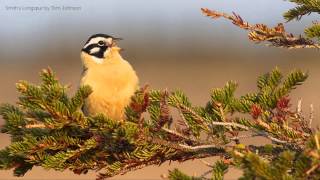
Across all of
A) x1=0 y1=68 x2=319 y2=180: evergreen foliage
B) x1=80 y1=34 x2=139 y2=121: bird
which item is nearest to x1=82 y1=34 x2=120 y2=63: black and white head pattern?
x1=80 y1=34 x2=139 y2=121: bird

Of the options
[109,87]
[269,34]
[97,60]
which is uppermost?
[269,34]

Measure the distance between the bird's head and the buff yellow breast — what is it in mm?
130

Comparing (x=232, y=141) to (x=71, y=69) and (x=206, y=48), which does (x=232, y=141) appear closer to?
(x=71, y=69)

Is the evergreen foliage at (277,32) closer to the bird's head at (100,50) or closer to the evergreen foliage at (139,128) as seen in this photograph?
the evergreen foliage at (139,128)

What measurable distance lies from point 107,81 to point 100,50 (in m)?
0.77

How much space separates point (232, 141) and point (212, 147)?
11cm

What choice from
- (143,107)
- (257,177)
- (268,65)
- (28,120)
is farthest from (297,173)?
(268,65)

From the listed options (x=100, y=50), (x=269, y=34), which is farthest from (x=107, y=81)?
(x=269, y=34)

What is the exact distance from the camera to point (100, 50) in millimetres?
5859

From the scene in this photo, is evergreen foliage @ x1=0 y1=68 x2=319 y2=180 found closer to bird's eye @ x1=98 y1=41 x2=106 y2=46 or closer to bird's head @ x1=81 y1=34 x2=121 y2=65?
bird's head @ x1=81 y1=34 x2=121 y2=65

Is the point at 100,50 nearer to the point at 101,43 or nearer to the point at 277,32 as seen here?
the point at 101,43

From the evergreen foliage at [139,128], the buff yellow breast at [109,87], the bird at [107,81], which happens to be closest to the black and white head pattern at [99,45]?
the bird at [107,81]

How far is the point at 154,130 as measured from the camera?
11.5ft

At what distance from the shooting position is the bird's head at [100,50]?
568 centimetres
